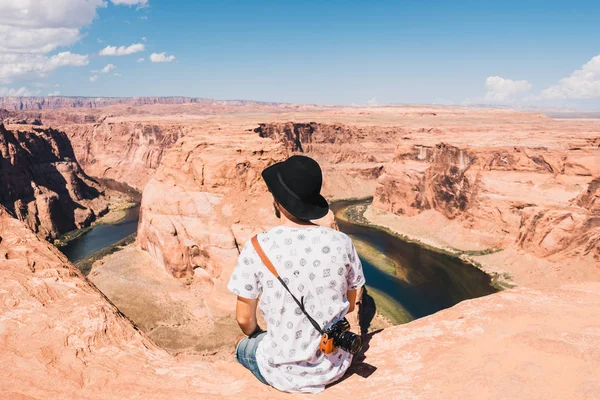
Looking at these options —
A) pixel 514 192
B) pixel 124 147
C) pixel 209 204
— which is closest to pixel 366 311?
pixel 209 204

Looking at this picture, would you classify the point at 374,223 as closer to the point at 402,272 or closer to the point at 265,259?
the point at 402,272

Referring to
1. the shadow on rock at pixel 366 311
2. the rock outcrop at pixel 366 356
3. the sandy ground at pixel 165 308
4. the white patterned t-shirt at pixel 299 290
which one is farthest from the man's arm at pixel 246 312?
the shadow on rock at pixel 366 311

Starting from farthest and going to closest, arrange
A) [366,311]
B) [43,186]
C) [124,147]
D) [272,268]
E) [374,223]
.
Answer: [124,147] < [43,186] < [374,223] < [366,311] < [272,268]

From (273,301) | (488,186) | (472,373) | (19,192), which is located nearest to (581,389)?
(472,373)

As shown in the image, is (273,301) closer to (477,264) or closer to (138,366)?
(138,366)

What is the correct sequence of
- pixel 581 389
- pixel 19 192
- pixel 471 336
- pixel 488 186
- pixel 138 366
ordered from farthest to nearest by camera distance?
1. pixel 19 192
2. pixel 488 186
3. pixel 471 336
4. pixel 138 366
5. pixel 581 389

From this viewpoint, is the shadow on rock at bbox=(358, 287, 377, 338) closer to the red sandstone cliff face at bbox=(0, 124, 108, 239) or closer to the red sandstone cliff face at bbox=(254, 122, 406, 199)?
the red sandstone cliff face at bbox=(0, 124, 108, 239)

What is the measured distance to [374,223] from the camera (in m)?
58.0

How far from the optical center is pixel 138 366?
5594 mm

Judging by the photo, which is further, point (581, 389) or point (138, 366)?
point (138, 366)

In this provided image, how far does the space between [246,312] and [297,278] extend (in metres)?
0.92

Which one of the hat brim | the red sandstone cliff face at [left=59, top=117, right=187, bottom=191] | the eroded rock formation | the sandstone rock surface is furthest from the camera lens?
the red sandstone cliff face at [left=59, top=117, right=187, bottom=191]

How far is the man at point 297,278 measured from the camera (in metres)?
4.22

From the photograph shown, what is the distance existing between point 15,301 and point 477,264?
146 feet
